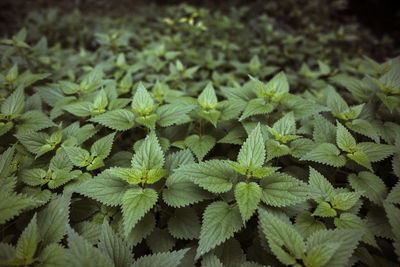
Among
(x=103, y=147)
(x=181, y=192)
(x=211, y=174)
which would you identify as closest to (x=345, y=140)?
(x=211, y=174)

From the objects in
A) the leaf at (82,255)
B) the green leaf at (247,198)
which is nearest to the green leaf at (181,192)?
the green leaf at (247,198)

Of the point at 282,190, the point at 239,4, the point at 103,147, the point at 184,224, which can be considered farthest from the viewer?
the point at 239,4

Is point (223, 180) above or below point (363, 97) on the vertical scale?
below

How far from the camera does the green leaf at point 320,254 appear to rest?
1.09 m

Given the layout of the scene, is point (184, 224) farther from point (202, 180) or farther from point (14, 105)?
point (14, 105)

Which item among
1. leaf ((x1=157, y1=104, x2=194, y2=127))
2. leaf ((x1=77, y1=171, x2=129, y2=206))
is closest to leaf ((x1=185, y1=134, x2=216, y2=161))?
leaf ((x1=157, y1=104, x2=194, y2=127))

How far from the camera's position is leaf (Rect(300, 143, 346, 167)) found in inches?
62.2

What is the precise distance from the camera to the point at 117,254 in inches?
50.0

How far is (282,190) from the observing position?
54.3 inches

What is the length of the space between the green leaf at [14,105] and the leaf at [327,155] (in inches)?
97.3

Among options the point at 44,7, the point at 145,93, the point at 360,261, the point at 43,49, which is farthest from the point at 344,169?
the point at 44,7

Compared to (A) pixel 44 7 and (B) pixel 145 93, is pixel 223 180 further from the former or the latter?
(A) pixel 44 7

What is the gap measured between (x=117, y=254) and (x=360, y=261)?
1.53 metres

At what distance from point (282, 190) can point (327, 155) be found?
546mm
